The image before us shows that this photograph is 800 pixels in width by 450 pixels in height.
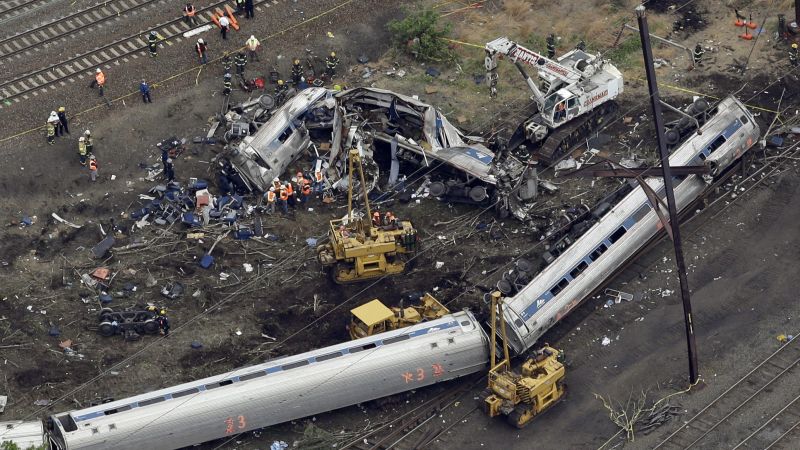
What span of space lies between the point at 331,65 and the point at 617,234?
1589 cm

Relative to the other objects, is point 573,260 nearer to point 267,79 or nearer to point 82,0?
point 267,79

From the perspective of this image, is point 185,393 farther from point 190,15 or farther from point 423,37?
point 190,15

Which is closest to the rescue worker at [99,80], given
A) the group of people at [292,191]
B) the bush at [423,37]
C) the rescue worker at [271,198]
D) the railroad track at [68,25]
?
the railroad track at [68,25]

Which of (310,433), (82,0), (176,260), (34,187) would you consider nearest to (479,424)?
(310,433)

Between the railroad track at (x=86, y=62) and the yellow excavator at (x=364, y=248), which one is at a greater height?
the railroad track at (x=86, y=62)

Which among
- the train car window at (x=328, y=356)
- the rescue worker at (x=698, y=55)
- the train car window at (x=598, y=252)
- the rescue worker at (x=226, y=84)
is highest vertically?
the rescue worker at (x=226, y=84)

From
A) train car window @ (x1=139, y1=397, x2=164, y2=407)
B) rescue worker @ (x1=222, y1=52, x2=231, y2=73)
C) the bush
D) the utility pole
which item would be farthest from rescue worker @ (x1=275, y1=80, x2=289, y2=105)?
the utility pole

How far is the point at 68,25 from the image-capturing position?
225 ft

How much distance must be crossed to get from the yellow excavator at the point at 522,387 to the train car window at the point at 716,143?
10951 mm

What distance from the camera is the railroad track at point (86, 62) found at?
216 ft

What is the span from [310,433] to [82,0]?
84.2 feet

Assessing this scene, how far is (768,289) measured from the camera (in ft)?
186

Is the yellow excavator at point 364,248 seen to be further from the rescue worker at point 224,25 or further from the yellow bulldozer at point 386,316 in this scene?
the rescue worker at point 224,25

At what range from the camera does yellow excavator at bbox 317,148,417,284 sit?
56.9 meters
